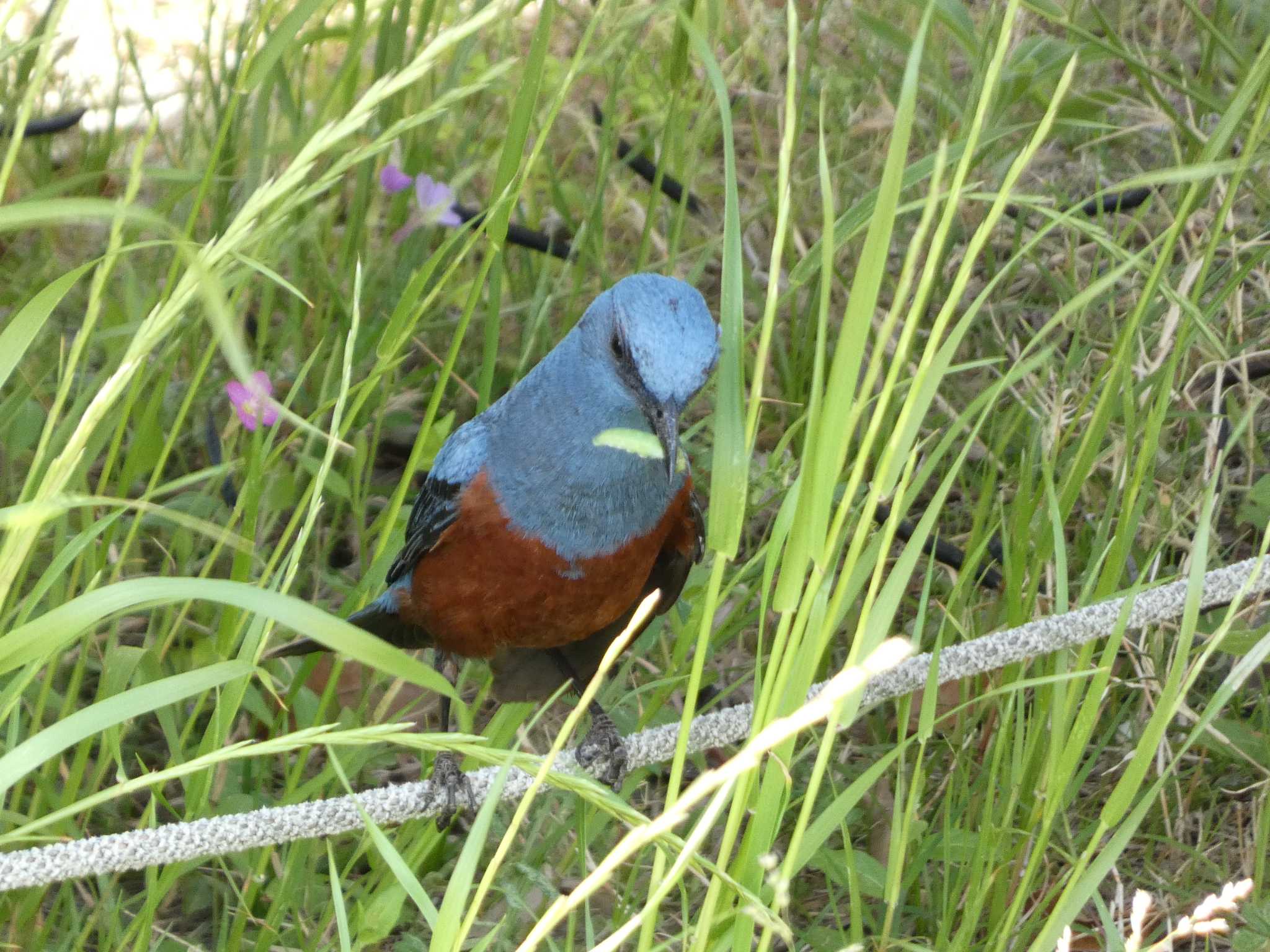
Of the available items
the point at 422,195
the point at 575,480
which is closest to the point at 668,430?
the point at 575,480

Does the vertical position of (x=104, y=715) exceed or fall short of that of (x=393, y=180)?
it exceeds it

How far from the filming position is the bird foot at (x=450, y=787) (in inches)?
84.4

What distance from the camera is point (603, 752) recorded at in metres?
2.68

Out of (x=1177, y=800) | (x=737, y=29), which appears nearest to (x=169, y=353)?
(x=1177, y=800)

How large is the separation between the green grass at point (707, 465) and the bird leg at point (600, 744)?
101 millimetres

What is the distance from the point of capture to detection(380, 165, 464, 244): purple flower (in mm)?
2900

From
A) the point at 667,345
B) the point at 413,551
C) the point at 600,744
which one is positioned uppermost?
the point at 667,345

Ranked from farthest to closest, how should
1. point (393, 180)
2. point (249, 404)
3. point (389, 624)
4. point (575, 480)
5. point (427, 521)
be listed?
point (393, 180)
point (389, 624)
point (427, 521)
point (575, 480)
point (249, 404)

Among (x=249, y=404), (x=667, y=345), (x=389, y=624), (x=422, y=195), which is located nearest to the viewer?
(x=667, y=345)

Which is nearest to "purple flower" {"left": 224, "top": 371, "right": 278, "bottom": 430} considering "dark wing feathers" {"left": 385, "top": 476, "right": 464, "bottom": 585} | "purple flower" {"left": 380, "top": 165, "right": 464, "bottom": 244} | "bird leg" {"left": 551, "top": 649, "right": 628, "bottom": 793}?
"dark wing feathers" {"left": 385, "top": 476, "right": 464, "bottom": 585}

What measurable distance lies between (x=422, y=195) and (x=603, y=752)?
46.8 inches

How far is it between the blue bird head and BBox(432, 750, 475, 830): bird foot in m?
0.60

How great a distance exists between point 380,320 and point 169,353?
1261mm

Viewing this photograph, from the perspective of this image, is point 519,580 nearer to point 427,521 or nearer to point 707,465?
point 427,521
